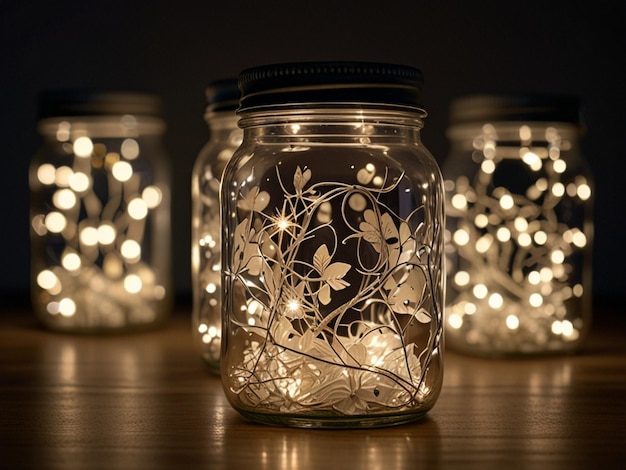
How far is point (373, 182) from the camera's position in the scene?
2.80ft

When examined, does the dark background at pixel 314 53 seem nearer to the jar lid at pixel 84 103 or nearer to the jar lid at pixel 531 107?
the jar lid at pixel 84 103

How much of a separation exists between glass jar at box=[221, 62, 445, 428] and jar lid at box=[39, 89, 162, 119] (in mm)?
554

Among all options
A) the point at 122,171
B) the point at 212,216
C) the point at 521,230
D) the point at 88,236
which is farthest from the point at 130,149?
the point at 521,230

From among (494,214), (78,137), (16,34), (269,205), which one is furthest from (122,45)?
(269,205)

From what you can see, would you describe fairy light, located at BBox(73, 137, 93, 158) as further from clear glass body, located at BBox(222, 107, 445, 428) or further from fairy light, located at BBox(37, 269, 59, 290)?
clear glass body, located at BBox(222, 107, 445, 428)

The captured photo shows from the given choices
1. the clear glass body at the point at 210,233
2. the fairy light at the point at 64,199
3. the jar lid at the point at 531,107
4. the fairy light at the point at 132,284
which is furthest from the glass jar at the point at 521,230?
the fairy light at the point at 64,199

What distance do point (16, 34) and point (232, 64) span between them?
381 mm

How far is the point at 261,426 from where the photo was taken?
0.83 metres

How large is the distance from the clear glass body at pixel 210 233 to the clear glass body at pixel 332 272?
0.21m

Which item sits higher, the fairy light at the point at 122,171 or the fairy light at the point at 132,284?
the fairy light at the point at 122,171

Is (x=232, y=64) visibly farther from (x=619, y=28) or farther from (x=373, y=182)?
(x=373, y=182)

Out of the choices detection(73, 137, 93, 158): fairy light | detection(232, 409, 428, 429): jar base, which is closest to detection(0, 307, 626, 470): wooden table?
detection(232, 409, 428, 429): jar base

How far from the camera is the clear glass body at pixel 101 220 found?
139 cm

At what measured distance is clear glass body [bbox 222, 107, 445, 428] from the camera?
31.8 inches
